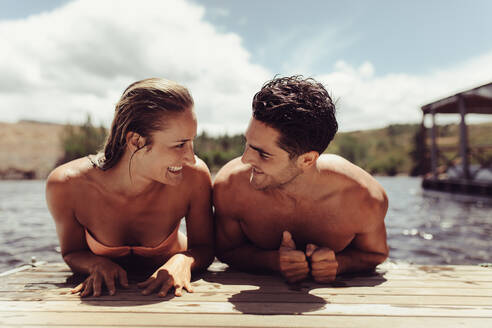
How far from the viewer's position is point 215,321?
Answer: 5.43ft

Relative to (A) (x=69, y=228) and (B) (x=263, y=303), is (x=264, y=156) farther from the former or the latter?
(A) (x=69, y=228)

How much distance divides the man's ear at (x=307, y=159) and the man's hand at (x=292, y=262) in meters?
0.47

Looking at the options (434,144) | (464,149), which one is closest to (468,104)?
(434,144)

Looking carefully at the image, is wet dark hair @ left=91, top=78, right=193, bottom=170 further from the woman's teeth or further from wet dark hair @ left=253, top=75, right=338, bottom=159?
wet dark hair @ left=253, top=75, right=338, bottom=159

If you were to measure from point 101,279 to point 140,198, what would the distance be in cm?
62

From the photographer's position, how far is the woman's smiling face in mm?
2213

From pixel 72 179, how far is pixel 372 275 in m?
2.02

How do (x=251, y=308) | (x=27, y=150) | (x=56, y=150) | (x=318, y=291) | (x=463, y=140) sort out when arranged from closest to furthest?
(x=251, y=308), (x=318, y=291), (x=463, y=140), (x=56, y=150), (x=27, y=150)

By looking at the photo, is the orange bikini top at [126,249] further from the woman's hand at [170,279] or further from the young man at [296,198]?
the woman's hand at [170,279]

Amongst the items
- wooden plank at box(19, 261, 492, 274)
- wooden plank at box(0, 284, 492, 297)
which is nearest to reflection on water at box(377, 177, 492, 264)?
wooden plank at box(19, 261, 492, 274)

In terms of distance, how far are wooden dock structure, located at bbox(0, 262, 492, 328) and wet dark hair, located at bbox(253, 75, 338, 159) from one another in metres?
0.84

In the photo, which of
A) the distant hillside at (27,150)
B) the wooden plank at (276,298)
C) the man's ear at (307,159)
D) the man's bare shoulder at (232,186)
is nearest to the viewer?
the wooden plank at (276,298)

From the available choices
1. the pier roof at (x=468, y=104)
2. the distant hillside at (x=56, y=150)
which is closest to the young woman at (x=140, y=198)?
the pier roof at (x=468, y=104)

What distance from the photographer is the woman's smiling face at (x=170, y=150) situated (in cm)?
221
